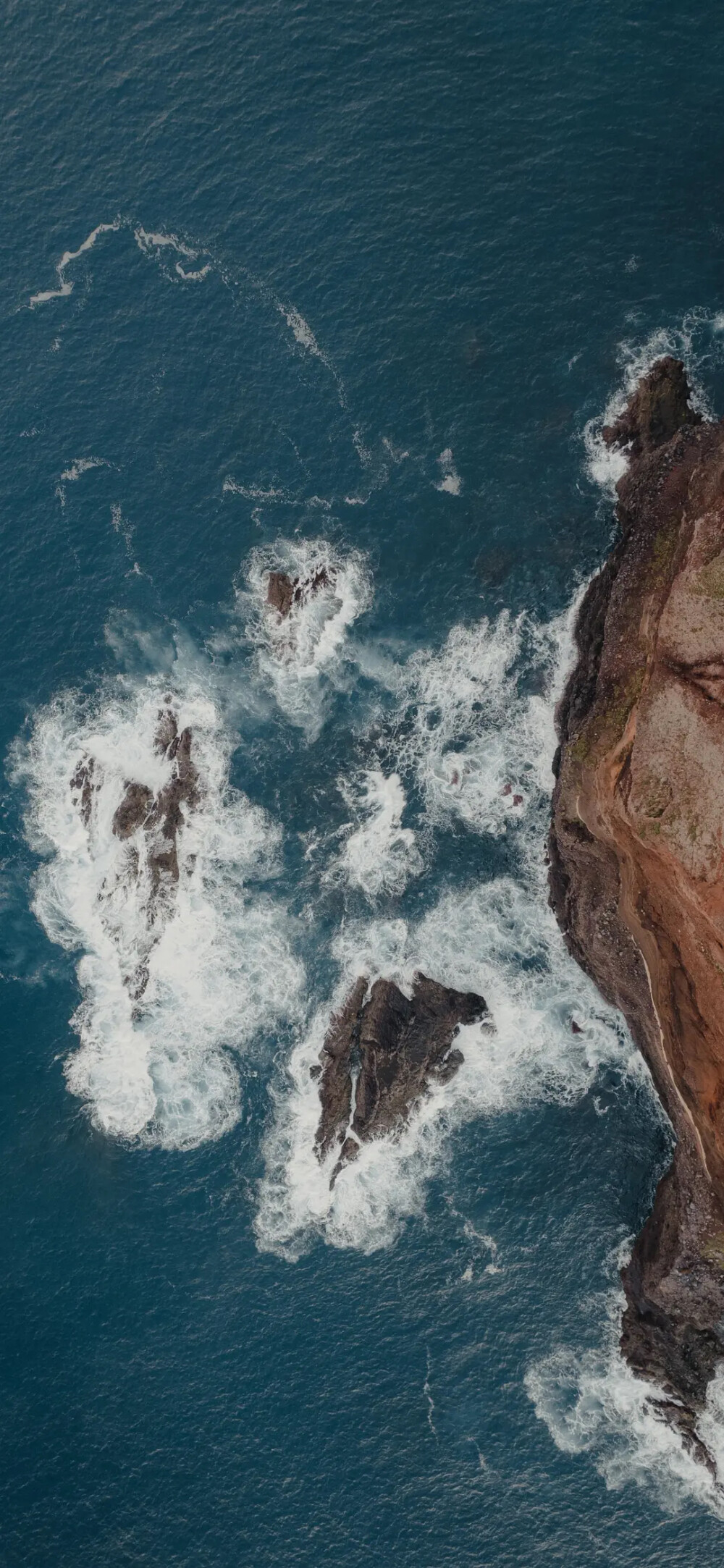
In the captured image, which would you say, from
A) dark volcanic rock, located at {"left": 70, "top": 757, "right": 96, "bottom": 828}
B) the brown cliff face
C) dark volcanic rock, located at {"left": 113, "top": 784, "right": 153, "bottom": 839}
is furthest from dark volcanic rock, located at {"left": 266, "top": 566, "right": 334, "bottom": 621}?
the brown cliff face

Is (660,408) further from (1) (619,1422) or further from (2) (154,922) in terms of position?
(1) (619,1422)

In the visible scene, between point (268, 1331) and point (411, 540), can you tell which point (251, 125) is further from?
point (268, 1331)

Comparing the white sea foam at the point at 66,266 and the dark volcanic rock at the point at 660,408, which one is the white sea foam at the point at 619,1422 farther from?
the white sea foam at the point at 66,266

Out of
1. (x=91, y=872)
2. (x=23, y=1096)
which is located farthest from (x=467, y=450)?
(x=23, y=1096)

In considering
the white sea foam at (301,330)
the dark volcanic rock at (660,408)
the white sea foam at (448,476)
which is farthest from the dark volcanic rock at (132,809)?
the dark volcanic rock at (660,408)

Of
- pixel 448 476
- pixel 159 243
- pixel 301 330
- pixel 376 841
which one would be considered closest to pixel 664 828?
Result: pixel 376 841

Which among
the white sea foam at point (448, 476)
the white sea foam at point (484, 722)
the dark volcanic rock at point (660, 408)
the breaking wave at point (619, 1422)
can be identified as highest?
the dark volcanic rock at point (660, 408)
